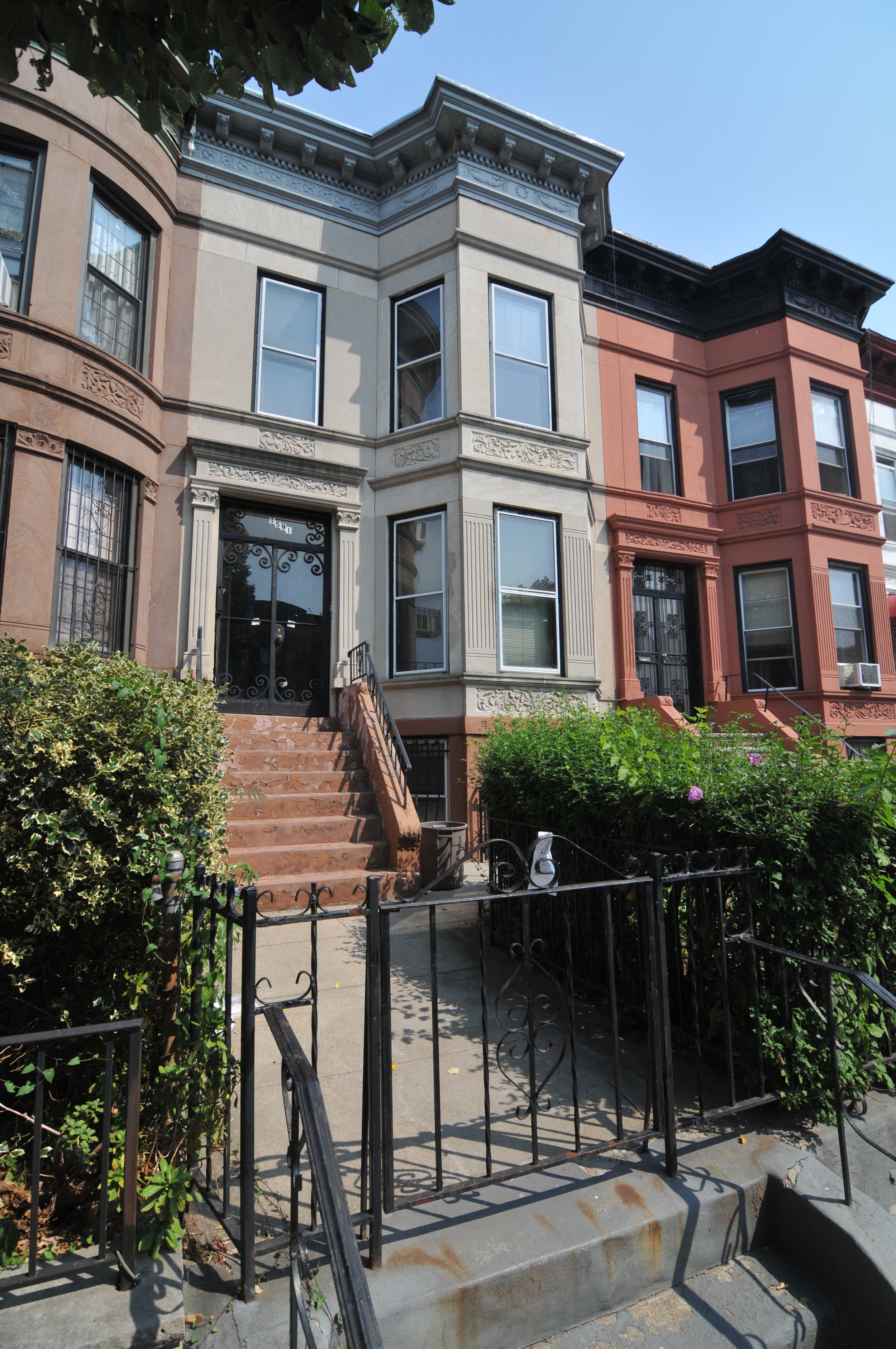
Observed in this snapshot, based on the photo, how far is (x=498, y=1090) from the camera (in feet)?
12.0

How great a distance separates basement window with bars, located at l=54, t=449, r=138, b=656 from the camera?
8.57 meters

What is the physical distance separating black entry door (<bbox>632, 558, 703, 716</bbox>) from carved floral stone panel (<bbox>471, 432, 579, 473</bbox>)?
9.32ft

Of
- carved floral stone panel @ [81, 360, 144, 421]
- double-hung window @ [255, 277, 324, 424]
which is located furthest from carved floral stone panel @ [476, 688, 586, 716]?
carved floral stone panel @ [81, 360, 144, 421]

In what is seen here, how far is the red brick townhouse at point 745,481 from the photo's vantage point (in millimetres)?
13852

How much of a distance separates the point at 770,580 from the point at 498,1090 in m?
13.2

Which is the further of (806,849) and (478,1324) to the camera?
(806,849)

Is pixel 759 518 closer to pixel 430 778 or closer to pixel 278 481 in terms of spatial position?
pixel 430 778

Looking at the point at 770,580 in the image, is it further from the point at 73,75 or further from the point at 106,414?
the point at 73,75

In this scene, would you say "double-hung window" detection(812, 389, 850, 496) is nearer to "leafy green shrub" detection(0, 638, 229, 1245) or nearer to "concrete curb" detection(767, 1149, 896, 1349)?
"concrete curb" detection(767, 1149, 896, 1349)

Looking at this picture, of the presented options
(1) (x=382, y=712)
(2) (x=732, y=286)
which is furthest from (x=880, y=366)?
(1) (x=382, y=712)

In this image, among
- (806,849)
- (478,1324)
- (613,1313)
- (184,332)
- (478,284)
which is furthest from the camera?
(478,284)

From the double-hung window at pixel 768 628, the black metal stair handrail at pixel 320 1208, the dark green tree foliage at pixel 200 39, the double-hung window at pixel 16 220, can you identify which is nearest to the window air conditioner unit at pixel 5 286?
the double-hung window at pixel 16 220

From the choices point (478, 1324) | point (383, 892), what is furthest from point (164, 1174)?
point (383, 892)

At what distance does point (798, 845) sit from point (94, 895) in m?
3.08
